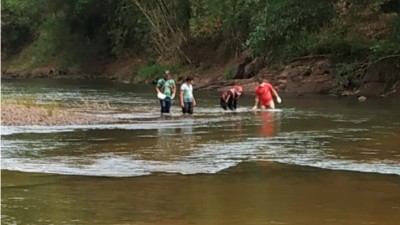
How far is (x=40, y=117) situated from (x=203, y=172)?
11551mm

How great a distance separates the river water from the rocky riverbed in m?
0.86

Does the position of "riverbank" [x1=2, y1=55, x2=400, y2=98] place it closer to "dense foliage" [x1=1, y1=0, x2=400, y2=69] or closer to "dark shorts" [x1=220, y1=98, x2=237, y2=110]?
"dense foliage" [x1=1, y1=0, x2=400, y2=69]

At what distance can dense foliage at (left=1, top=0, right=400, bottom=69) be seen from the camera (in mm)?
40281

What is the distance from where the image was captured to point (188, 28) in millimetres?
63250

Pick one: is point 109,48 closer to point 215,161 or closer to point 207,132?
point 207,132

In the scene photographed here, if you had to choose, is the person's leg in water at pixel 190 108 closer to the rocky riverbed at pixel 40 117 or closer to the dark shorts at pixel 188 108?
the dark shorts at pixel 188 108

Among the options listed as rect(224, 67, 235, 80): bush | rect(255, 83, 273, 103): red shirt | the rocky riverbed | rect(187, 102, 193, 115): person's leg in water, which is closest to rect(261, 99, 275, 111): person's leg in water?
rect(255, 83, 273, 103): red shirt

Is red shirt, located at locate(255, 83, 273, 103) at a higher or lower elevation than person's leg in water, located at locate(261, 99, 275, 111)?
higher

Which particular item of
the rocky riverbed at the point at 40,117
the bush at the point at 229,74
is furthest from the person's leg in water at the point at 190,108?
the bush at the point at 229,74

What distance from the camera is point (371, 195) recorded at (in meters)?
12.6

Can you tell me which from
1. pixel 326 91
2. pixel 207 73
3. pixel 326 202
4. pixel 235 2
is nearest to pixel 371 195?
pixel 326 202

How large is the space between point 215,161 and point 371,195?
447 cm

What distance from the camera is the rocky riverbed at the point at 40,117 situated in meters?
24.5

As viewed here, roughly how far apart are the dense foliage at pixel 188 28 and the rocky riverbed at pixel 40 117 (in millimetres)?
15711
